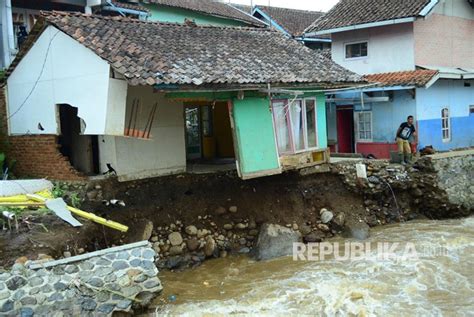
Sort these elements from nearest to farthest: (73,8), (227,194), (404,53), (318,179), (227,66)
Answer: (227,66)
(227,194)
(318,179)
(73,8)
(404,53)

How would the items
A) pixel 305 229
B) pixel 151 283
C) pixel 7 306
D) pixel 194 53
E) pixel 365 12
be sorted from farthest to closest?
pixel 365 12 → pixel 305 229 → pixel 194 53 → pixel 151 283 → pixel 7 306

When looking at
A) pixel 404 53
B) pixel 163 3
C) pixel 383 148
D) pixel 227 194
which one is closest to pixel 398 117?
pixel 383 148

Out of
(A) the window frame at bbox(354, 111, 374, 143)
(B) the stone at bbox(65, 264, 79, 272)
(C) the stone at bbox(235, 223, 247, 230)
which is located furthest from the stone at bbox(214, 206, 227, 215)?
(A) the window frame at bbox(354, 111, 374, 143)

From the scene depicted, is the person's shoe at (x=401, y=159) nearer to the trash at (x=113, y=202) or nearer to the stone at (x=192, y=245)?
the stone at (x=192, y=245)

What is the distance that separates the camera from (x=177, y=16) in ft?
68.7

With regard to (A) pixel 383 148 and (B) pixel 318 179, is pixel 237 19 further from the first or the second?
(B) pixel 318 179

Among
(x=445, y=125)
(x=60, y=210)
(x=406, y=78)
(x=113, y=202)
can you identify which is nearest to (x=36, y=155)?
(x=113, y=202)

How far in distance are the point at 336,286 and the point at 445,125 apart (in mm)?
11037

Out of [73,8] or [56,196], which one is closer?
[56,196]

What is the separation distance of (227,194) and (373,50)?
30.2 feet

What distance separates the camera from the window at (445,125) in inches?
719

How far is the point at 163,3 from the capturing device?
64.6 feet

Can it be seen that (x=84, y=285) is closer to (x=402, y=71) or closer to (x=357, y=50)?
(x=402, y=71)

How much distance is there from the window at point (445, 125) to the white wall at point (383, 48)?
6.71 feet
